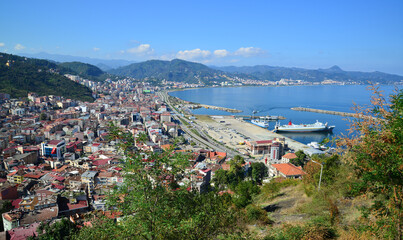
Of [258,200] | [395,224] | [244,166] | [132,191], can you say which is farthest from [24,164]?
[395,224]

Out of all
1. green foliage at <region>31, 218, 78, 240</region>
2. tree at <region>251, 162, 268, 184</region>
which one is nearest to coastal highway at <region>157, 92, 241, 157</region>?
tree at <region>251, 162, 268, 184</region>

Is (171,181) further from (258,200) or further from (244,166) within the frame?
(244,166)

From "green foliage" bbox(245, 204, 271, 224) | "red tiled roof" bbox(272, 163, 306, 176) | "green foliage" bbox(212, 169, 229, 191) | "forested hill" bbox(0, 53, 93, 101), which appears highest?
"forested hill" bbox(0, 53, 93, 101)

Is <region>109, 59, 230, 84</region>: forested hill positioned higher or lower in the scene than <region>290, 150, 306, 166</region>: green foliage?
higher

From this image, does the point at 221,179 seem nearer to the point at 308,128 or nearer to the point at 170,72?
the point at 308,128

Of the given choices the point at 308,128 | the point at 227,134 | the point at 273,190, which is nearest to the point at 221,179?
the point at 273,190

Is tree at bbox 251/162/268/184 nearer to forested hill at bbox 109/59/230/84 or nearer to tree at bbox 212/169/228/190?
tree at bbox 212/169/228/190
